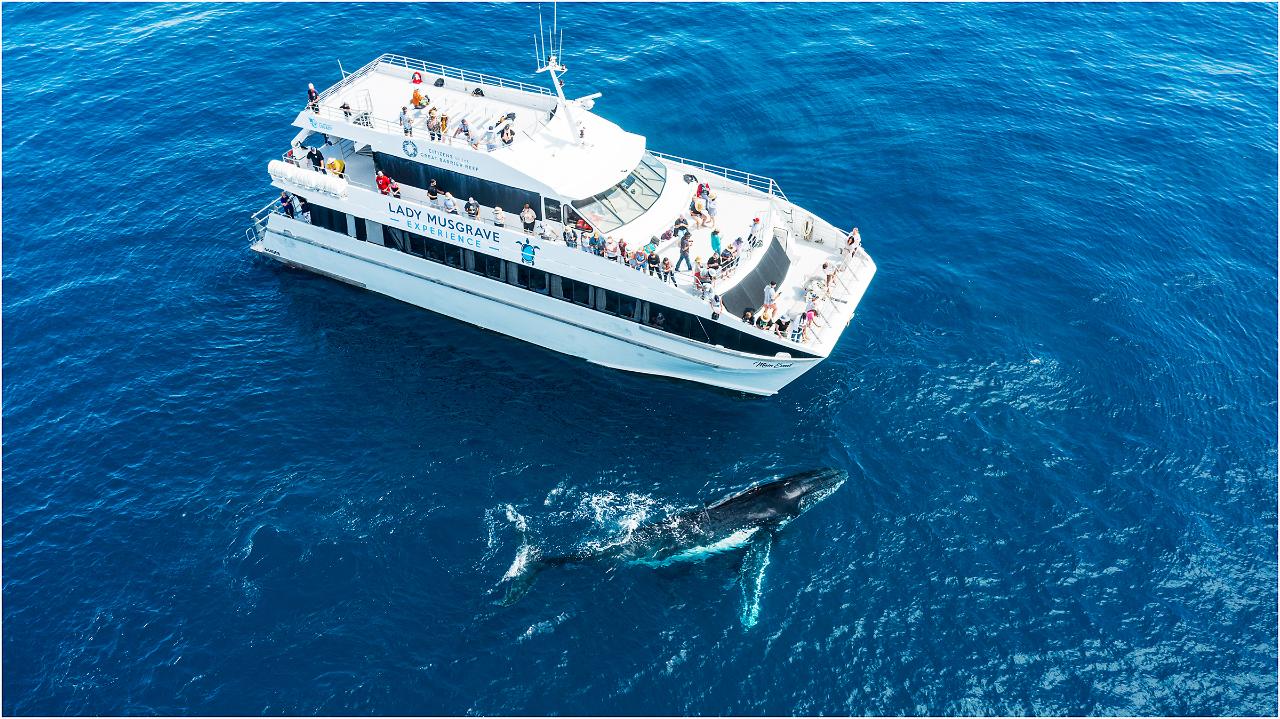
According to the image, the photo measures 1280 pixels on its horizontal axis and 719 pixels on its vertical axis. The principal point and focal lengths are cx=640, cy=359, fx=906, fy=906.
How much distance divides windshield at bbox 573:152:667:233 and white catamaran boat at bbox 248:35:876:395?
0.07m

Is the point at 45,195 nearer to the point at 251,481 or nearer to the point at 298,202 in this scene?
the point at 298,202

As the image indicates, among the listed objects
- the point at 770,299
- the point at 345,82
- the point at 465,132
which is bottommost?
the point at 770,299

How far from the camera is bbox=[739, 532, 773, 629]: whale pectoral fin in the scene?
34031 mm

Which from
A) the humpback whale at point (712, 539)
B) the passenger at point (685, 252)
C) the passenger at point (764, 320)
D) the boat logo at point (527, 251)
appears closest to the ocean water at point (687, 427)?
the humpback whale at point (712, 539)

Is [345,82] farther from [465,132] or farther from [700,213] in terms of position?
[700,213]

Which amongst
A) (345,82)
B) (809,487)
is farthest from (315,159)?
(809,487)

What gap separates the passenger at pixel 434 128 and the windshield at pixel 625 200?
24.4 ft

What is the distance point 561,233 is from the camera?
42.6 metres

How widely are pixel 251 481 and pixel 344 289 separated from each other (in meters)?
13.9

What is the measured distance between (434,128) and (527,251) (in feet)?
25.2

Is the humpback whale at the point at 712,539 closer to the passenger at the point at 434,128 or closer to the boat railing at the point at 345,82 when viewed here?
the passenger at the point at 434,128

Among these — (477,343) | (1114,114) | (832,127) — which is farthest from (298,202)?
(1114,114)

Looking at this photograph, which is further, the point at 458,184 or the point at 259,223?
the point at 259,223

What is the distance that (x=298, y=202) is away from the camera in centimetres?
4734
